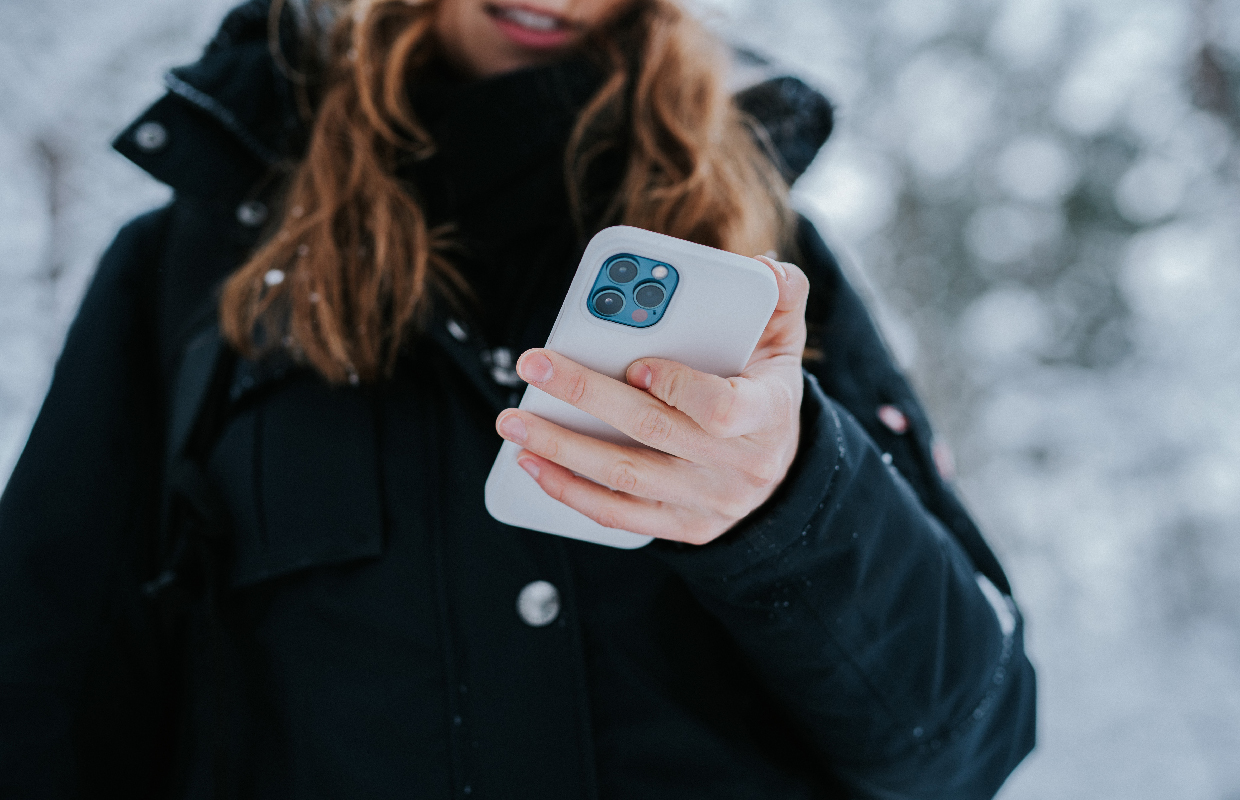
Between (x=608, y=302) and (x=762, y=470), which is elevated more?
(x=608, y=302)

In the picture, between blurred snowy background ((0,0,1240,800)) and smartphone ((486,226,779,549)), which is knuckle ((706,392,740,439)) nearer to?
smartphone ((486,226,779,549))

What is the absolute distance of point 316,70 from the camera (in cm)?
109

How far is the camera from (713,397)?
442 mm

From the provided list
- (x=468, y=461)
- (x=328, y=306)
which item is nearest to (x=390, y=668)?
(x=468, y=461)

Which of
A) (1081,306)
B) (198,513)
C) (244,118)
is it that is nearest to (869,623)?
(198,513)

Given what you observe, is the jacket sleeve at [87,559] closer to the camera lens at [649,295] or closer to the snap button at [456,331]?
the snap button at [456,331]

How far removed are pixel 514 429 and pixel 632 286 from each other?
13cm

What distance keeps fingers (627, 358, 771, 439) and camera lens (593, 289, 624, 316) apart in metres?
0.05

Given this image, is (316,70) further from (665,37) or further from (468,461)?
(468,461)

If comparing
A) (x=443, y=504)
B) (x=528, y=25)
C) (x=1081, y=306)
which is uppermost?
(x=528, y=25)

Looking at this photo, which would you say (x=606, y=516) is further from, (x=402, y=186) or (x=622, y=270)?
(x=402, y=186)

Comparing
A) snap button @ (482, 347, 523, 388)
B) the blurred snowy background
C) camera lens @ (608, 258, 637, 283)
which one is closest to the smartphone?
camera lens @ (608, 258, 637, 283)

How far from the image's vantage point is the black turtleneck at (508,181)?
3.06ft

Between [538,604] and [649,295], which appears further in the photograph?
[538,604]
